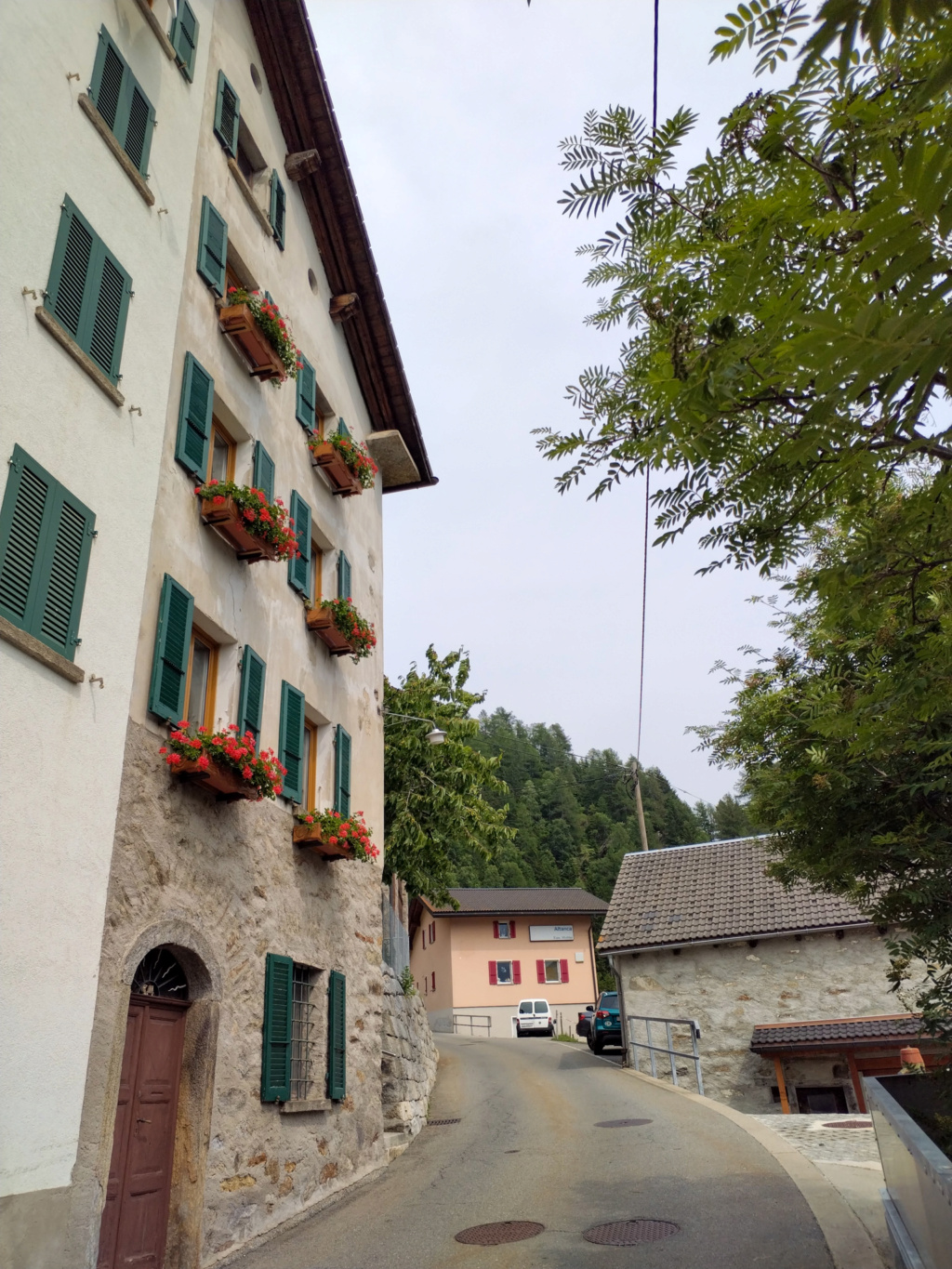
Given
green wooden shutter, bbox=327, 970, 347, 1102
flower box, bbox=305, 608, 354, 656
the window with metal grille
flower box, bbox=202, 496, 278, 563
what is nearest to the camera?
flower box, bbox=202, 496, 278, 563

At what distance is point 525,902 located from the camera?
146 feet

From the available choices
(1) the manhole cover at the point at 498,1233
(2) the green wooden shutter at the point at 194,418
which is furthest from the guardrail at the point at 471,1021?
(2) the green wooden shutter at the point at 194,418

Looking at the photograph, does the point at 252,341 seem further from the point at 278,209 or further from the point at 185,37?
the point at 278,209

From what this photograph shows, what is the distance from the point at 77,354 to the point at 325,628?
506 centimetres

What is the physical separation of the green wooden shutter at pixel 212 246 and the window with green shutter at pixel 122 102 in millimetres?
1176

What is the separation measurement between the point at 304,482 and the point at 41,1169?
8298 millimetres

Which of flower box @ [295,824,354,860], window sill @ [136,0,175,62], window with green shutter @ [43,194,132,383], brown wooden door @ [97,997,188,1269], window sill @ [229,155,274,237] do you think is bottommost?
brown wooden door @ [97,997,188,1269]

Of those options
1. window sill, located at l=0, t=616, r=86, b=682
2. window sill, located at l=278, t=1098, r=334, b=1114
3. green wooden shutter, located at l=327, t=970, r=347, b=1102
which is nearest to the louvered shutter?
window sill, located at l=0, t=616, r=86, b=682

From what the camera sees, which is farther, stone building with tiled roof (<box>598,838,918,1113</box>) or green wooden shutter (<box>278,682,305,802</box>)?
stone building with tiled roof (<box>598,838,918,1113</box>)

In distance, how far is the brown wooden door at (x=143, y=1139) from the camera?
6.30 m

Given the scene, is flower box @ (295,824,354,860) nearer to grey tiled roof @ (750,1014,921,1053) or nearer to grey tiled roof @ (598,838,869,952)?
grey tiled roof @ (598,838,869,952)

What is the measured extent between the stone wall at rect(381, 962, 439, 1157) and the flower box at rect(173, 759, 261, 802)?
19.1 ft

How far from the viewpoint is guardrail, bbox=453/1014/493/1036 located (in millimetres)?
40125

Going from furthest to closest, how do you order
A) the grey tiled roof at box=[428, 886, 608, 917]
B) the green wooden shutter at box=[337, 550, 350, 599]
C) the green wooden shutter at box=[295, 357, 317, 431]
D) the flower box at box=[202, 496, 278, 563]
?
the grey tiled roof at box=[428, 886, 608, 917] < the green wooden shutter at box=[337, 550, 350, 599] < the green wooden shutter at box=[295, 357, 317, 431] < the flower box at box=[202, 496, 278, 563]
